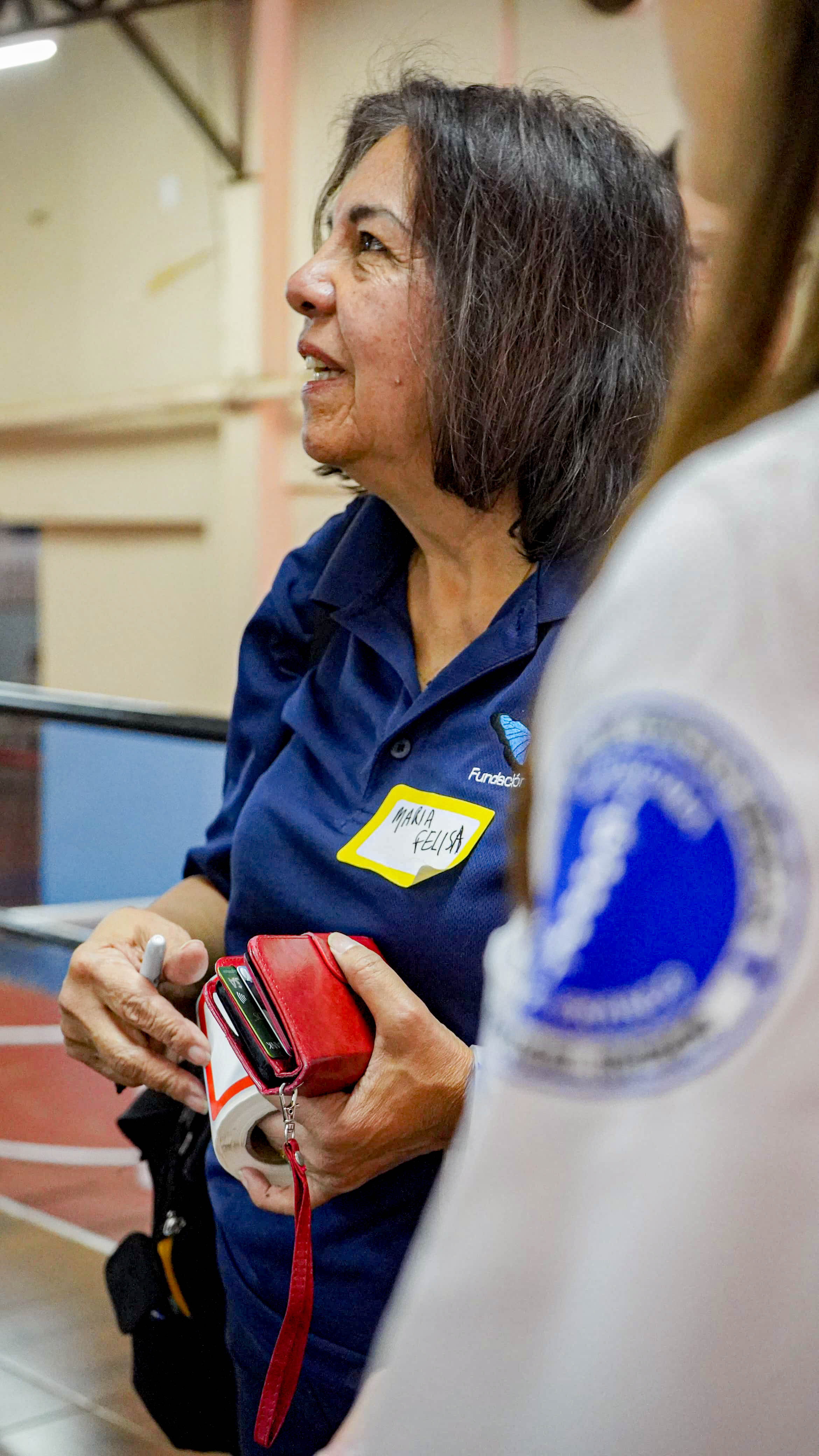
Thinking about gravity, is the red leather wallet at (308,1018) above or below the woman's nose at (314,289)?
below

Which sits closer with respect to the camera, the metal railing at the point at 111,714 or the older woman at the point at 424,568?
the older woman at the point at 424,568

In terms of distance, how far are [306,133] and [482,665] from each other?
245 inches

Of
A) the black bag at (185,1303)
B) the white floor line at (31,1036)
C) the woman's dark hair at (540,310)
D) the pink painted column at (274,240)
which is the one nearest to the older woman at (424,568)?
the woman's dark hair at (540,310)

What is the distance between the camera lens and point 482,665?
126cm

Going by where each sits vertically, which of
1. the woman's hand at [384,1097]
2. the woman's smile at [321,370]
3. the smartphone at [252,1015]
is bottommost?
the woman's hand at [384,1097]

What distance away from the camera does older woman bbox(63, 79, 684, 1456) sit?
1234 mm

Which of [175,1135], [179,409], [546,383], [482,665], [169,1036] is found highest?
[546,383]

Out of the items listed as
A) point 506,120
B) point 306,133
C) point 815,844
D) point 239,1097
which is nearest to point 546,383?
point 506,120

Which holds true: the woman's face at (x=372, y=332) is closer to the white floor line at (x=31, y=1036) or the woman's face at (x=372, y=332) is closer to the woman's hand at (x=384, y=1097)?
the woman's hand at (x=384, y=1097)

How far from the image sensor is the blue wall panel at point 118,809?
8031mm

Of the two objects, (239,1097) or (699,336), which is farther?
(239,1097)

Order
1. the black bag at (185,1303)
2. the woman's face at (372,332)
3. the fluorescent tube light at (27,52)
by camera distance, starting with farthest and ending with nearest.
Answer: the fluorescent tube light at (27,52) < the black bag at (185,1303) < the woman's face at (372,332)

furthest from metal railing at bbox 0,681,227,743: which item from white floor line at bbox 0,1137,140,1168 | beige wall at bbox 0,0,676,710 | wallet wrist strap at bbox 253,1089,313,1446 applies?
beige wall at bbox 0,0,676,710

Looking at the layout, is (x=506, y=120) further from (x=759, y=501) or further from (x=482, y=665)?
(x=759, y=501)
